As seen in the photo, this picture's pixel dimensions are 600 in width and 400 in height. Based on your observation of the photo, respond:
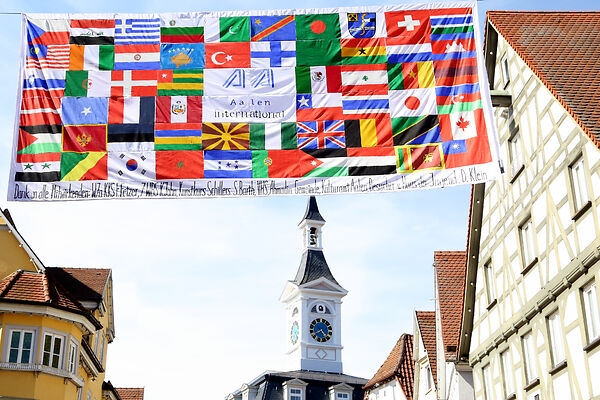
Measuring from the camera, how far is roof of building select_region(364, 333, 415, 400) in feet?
123

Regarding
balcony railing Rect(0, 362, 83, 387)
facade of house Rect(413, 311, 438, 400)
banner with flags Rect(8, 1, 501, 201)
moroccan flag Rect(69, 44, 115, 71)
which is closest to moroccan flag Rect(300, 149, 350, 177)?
banner with flags Rect(8, 1, 501, 201)

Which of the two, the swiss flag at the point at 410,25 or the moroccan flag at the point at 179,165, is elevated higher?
the swiss flag at the point at 410,25

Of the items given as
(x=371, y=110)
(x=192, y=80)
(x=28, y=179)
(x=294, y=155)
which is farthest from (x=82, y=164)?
(x=371, y=110)

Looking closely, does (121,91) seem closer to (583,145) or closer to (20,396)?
(583,145)

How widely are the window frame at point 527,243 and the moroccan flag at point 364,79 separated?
5.47 m

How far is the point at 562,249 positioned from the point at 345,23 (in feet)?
21.0

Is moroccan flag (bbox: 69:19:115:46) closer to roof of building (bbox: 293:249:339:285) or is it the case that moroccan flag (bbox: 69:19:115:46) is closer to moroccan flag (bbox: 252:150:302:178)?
moroccan flag (bbox: 252:150:302:178)

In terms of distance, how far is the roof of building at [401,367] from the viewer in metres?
37.4

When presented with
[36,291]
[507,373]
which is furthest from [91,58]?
[36,291]

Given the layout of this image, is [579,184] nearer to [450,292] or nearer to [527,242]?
[527,242]

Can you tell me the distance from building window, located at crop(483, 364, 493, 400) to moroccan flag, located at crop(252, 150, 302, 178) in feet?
32.2

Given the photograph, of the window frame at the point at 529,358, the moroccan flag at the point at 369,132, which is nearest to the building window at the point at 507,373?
the window frame at the point at 529,358

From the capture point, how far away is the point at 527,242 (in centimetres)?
2011

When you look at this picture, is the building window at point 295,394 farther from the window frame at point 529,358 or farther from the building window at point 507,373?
the window frame at point 529,358
